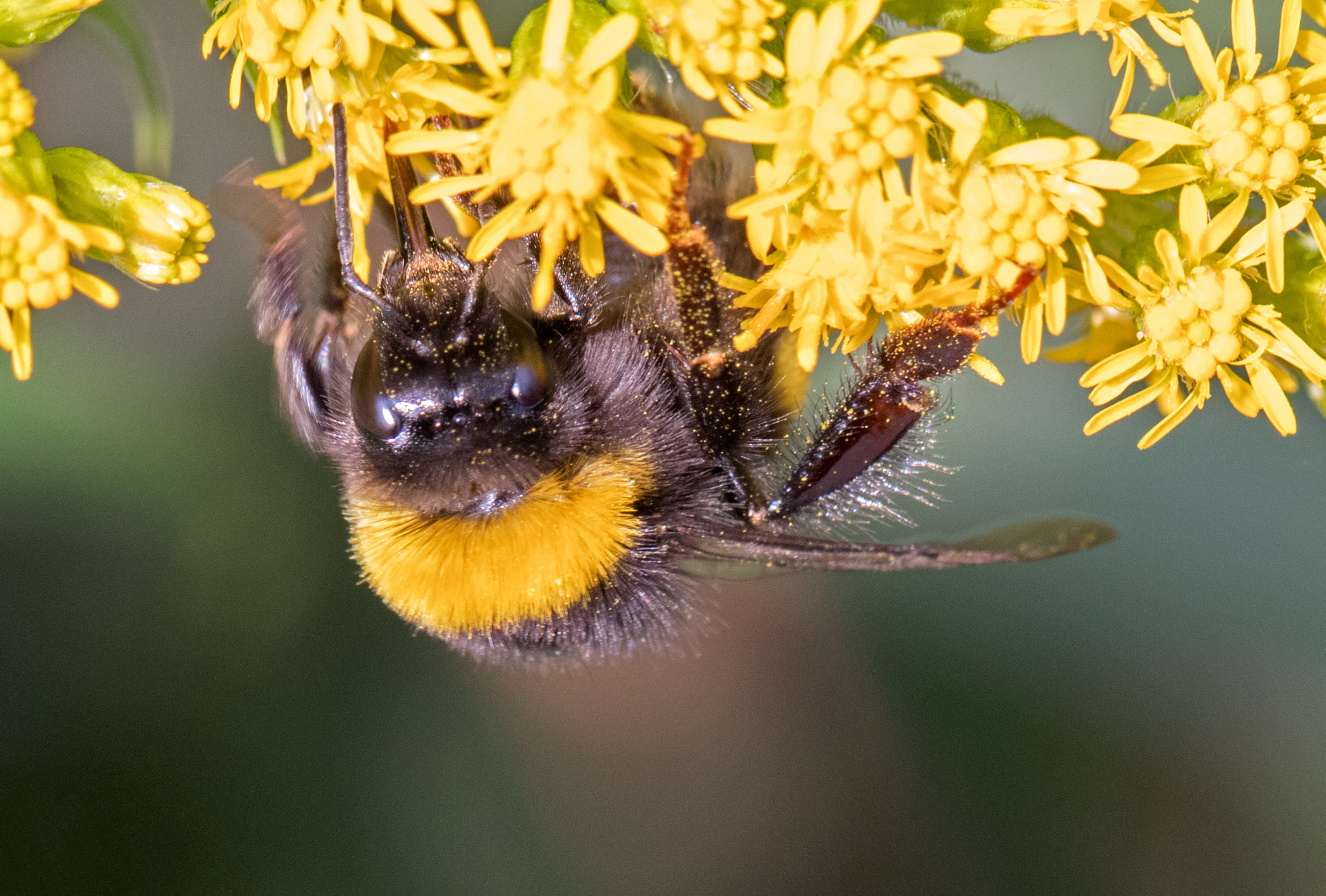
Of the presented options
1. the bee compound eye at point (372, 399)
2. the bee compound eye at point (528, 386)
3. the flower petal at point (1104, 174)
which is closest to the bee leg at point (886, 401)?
the flower petal at point (1104, 174)

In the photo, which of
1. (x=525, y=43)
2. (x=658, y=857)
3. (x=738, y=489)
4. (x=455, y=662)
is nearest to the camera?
(x=525, y=43)

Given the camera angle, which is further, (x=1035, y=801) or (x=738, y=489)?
(x=1035, y=801)

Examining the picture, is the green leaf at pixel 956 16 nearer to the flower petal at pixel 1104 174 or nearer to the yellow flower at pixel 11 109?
the flower petal at pixel 1104 174

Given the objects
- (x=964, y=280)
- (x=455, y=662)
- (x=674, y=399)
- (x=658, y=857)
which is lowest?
(x=658, y=857)

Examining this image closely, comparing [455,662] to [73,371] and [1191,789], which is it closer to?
[73,371]

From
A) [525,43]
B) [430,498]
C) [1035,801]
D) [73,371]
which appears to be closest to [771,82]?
[525,43]

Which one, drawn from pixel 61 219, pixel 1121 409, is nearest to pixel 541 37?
pixel 61 219
